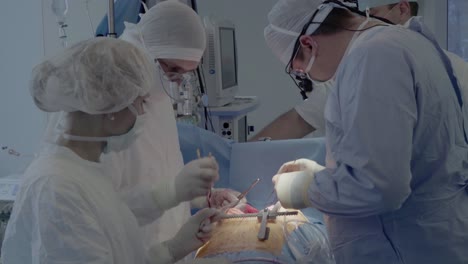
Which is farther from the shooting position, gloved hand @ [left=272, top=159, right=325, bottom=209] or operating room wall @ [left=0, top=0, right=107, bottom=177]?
operating room wall @ [left=0, top=0, right=107, bottom=177]

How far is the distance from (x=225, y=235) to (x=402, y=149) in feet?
2.18

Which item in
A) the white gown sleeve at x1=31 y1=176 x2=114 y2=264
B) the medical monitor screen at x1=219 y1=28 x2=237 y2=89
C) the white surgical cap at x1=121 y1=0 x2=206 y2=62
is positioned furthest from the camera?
the medical monitor screen at x1=219 y1=28 x2=237 y2=89

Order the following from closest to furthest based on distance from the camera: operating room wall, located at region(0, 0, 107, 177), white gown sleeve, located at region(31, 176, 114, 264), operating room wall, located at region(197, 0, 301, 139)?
white gown sleeve, located at region(31, 176, 114, 264) → operating room wall, located at region(0, 0, 107, 177) → operating room wall, located at region(197, 0, 301, 139)

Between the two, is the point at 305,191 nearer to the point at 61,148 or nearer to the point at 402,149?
the point at 402,149

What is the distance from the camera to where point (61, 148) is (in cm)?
122

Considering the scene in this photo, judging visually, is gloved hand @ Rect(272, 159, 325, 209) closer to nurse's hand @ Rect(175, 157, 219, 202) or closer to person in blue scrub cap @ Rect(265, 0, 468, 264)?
person in blue scrub cap @ Rect(265, 0, 468, 264)

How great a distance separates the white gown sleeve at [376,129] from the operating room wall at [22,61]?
2093mm

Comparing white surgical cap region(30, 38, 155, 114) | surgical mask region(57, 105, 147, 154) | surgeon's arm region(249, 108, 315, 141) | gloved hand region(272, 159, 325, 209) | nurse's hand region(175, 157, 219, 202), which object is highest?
white surgical cap region(30, 38, 155, 114)

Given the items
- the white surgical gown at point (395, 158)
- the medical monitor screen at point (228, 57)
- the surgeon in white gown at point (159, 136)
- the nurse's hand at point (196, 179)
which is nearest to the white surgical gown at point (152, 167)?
the surgeon in white gown at point (159, 136)

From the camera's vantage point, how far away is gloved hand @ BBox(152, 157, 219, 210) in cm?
143

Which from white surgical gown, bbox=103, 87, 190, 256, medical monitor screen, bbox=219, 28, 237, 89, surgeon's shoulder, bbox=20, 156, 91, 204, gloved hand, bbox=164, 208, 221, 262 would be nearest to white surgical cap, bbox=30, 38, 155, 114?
surgeon's shoulder, bbox=20, 156, 91, 204

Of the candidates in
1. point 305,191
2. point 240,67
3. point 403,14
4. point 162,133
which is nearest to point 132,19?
point 162,133

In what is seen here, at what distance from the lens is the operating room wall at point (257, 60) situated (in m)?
4.80

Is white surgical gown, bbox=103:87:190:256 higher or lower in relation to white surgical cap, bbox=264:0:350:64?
lower
